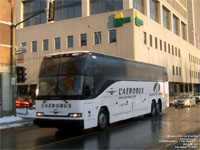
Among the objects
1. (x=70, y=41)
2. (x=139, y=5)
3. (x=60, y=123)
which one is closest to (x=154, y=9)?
(x=139, y=5)

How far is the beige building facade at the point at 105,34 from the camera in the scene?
3812cm

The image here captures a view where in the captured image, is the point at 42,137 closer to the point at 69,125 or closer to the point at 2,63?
the point at 69,125

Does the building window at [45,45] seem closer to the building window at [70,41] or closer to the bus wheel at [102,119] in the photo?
the building window at [70,41]

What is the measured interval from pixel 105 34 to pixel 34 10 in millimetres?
17751

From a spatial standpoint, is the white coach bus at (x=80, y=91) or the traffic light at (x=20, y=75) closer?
the white coach bus at (x=80, y=91)

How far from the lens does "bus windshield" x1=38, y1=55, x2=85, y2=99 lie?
10920 millimetres

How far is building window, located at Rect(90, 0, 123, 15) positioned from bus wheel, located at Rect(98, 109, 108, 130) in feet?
100

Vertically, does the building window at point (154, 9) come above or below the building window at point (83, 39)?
above

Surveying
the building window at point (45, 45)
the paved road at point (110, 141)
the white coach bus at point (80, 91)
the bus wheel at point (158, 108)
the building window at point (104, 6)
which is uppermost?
the building window at point (104, 6)

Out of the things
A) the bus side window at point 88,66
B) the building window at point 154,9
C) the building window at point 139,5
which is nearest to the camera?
the bus side window at point 88,66

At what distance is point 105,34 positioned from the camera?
39250 mm

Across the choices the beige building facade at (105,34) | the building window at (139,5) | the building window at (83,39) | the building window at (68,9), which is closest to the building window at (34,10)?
the beige building facade at (105,34)

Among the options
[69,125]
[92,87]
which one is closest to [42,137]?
[69,125]

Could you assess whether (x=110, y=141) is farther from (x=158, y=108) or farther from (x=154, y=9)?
(x=154, y=9)
